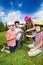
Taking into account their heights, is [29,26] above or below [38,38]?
above

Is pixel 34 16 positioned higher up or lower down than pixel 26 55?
higher up

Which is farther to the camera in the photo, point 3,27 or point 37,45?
point 3,27

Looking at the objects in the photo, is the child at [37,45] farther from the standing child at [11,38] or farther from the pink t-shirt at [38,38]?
the standing child at [11,38]

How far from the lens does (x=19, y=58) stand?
2.20m

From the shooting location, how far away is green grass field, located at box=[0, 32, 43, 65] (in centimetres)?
215

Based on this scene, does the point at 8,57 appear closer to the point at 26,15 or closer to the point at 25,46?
the point at 25,46

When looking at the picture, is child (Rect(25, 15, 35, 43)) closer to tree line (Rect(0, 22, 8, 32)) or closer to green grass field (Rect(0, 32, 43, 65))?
green grass field (Rect(0, 32, 43, 65))

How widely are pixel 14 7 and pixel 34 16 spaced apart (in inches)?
10.2

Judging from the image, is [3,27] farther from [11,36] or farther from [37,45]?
[37,45]

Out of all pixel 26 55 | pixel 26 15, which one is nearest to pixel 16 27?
pixel 26 15

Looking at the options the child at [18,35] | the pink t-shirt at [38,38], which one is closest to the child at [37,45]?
the pink t-shirt at [38,38]

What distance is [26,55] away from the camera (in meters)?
2.21

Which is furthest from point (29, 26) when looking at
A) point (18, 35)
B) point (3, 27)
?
point (3, 27)

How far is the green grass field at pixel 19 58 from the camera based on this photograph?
84.8 inches
